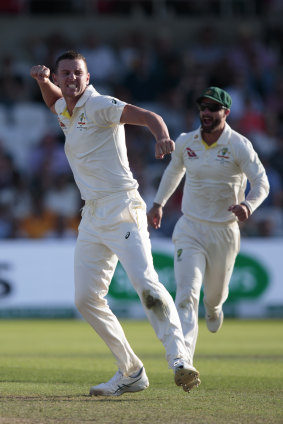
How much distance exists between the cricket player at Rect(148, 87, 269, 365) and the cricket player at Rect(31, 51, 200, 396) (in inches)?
54.4

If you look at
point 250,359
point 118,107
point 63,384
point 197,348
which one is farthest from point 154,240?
point 118,107

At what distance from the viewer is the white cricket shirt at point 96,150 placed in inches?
258

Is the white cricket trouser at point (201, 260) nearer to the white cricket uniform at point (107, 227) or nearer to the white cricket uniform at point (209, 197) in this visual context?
the white cricket uniform at point (209, 197)

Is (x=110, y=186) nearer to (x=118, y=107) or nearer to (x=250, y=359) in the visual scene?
(x=118, y=107)

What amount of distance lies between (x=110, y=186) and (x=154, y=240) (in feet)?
28.9

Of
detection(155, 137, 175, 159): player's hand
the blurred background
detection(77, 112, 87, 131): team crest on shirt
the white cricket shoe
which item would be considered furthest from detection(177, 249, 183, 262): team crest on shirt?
the blurred background

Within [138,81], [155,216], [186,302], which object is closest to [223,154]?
[155,216]

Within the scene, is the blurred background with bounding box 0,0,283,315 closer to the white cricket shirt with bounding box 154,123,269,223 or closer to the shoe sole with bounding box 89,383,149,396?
the white cricket shirt with bounding box 154,123,269,223

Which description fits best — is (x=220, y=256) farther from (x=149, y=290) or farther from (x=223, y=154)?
(x=149, y=290)

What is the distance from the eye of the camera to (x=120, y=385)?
672 centimetres

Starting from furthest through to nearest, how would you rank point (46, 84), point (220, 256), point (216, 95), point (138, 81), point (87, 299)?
1. point (138, 81)
2. point (220, 256)
3. point (216, 95)
4. point (46, 84)
5. point (87, 299)

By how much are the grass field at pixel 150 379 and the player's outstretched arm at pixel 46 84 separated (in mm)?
2282

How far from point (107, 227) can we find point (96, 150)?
563 mm

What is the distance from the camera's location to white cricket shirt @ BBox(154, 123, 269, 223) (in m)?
8.12
